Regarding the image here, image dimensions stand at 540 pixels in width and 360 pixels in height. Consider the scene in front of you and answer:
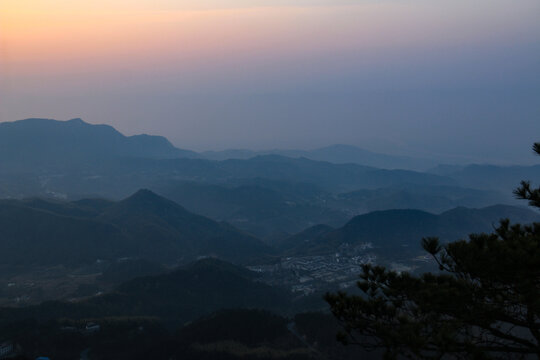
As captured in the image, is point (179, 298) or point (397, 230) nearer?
point (179, 298)

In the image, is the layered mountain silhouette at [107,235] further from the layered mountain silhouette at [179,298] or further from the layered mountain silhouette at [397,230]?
the layered mountain silhouette at [179,298]

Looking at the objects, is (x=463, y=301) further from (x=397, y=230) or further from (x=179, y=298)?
(x=397, y=230)

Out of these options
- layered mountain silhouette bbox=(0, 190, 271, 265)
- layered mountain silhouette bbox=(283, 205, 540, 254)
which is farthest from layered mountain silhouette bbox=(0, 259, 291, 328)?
layered mountain silhouette bbox=(0, 190, 271, 265)

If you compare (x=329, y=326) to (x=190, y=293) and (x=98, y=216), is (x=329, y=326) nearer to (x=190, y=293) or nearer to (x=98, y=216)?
(x=190, y=293)

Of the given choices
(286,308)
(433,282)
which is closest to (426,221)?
(286,308)

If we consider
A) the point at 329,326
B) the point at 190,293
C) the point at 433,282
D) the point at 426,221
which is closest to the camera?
the point at 433,282

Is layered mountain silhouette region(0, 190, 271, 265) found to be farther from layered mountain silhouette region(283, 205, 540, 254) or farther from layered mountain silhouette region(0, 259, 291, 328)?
layered mountain silhouette region(0, 259, 291, 328)

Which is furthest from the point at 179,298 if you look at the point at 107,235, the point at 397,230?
the point at 397,230
